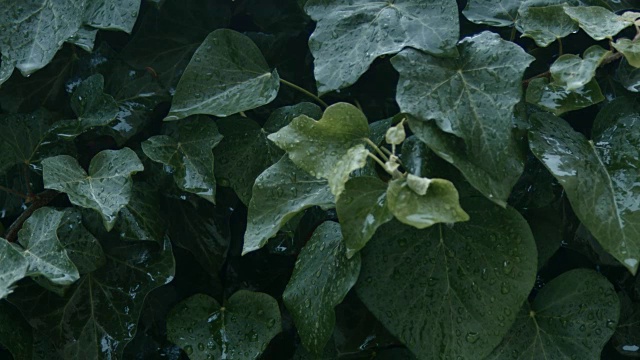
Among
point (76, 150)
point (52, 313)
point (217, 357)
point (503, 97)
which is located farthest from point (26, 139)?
point (503, 97)

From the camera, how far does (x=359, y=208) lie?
875mm

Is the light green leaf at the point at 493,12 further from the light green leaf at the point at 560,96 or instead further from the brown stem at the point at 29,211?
the brown stem at the point at 29,211

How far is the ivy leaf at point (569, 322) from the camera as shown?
3.35ft

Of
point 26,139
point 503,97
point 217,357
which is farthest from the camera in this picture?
point 26,139

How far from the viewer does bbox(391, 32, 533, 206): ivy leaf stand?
886 millimetres

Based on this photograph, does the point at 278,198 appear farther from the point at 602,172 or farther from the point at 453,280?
the point at 602,172

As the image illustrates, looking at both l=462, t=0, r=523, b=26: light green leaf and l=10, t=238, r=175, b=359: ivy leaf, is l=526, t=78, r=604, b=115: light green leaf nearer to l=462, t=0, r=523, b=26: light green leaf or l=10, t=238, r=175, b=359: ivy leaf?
l=462, t=0, r=523, b=26: light green leaf

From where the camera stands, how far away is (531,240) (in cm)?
95

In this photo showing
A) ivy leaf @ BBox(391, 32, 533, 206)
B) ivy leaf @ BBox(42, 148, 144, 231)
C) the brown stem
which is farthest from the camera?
the brown stem

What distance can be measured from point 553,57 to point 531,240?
37 centimetres

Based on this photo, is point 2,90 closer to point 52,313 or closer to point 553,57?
point 52,313

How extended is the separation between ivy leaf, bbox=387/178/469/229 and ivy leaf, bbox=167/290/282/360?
1.27 feet

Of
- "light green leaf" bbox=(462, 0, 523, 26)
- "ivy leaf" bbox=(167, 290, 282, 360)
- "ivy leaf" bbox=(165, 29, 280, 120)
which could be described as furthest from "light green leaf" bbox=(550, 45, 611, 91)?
"ivy leaf" bbox=(167, 290, 282, 360)

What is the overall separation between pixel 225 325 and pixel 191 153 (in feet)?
0.89
